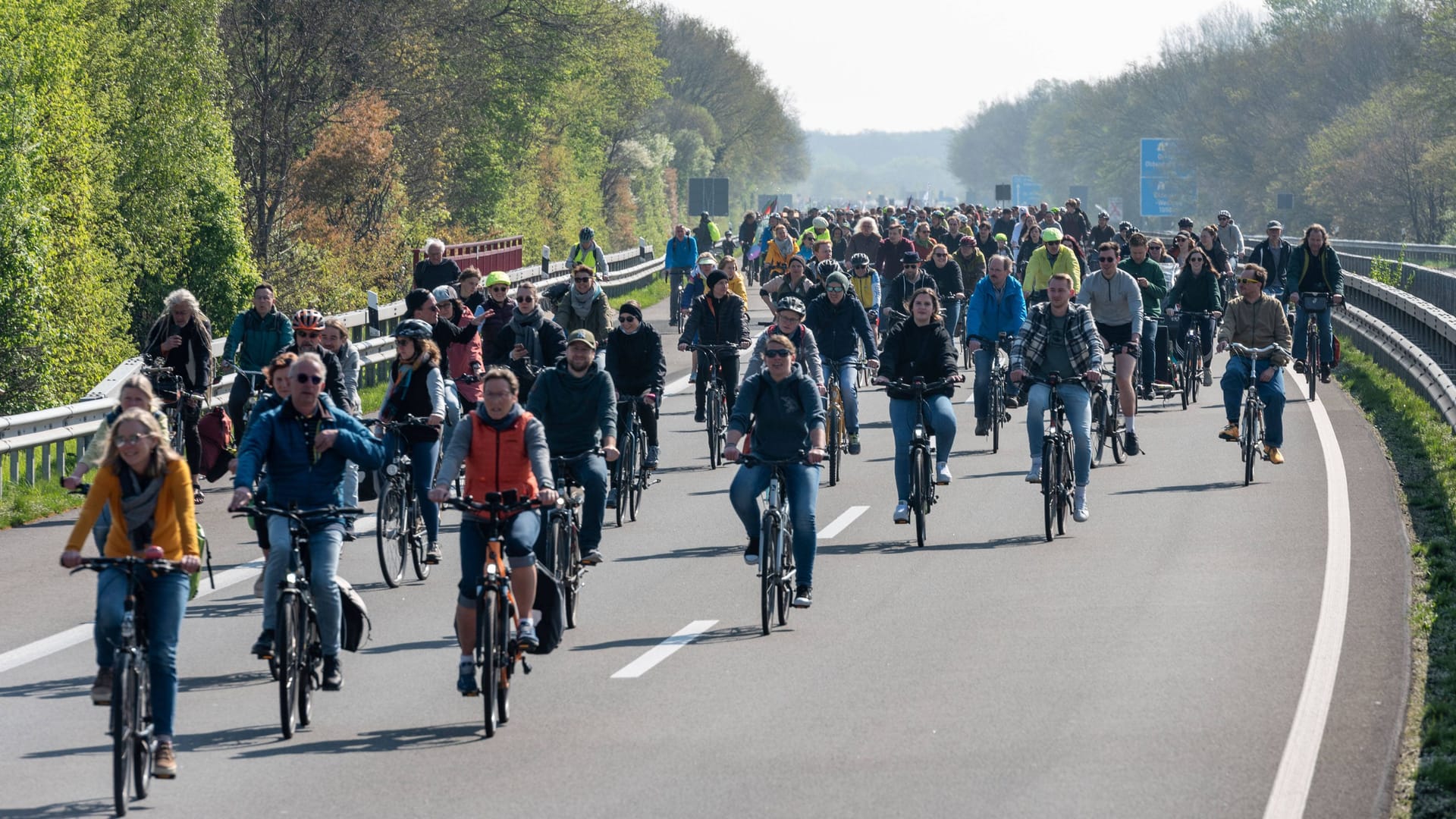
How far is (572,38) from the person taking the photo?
5347 cm

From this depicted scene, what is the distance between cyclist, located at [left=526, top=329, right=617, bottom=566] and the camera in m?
13.1

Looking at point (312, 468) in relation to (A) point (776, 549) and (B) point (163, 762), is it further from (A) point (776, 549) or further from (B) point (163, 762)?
(A) point (776, 549)

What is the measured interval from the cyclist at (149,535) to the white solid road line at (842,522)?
756cm

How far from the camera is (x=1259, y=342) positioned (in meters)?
19.0

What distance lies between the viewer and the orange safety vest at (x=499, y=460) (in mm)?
10555

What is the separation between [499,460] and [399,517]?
3805 millimetres

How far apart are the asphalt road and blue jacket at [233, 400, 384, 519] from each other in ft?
3.23

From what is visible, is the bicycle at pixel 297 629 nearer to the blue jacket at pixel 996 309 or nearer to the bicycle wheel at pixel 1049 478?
the bicycle wheel at pixel 1049 478

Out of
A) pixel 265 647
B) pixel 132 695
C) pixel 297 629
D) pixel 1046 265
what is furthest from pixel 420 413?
pixel 1046 265

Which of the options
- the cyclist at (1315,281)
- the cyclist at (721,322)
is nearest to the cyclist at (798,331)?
the cyclist at (721,322)

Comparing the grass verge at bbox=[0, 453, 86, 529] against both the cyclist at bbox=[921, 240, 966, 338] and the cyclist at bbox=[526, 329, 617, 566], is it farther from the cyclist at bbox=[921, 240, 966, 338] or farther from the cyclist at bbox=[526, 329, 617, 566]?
the cyclist at bbox=[921, 240, 966, 338]

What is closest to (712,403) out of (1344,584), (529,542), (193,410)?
(193,410)

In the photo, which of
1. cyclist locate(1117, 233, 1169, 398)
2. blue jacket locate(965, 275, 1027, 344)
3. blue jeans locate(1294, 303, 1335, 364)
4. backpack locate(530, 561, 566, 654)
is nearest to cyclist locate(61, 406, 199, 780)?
backpack locate(530, 561, 566, 654)

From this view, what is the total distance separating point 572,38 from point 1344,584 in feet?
137
